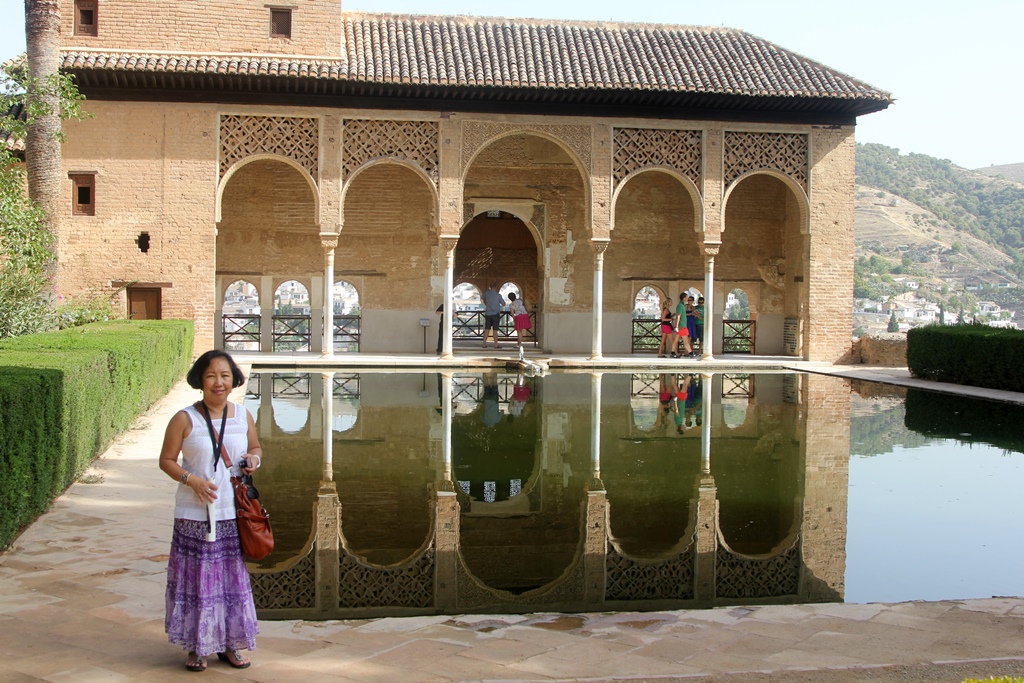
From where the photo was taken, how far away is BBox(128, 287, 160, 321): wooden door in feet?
67.1

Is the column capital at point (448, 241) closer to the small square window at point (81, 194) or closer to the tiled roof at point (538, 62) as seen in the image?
the tiled roof at point (538, 62)

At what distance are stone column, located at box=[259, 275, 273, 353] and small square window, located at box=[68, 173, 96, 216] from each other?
4462mm

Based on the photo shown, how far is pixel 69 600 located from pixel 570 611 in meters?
2.45

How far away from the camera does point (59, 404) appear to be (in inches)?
300

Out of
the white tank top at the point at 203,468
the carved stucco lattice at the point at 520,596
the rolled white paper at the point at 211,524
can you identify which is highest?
the white tank top at the point at 203,468

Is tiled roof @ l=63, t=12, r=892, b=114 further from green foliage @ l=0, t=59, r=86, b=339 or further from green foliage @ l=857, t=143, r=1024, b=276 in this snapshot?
green foliage @ l=857, t=143, r=1024, b=276

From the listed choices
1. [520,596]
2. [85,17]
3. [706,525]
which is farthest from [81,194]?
[520,596]

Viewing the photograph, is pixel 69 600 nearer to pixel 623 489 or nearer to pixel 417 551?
pixel 417 551

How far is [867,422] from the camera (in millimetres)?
13508

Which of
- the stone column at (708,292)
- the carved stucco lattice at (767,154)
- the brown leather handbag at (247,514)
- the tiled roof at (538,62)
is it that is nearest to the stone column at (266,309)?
the tiled roof at (538,62)

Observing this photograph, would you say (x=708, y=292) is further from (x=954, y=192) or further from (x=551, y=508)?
(x=954, y=192)

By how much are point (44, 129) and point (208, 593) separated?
14.3m

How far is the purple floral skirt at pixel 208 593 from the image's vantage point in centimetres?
450

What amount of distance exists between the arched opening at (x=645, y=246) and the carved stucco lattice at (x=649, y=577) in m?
18.2
